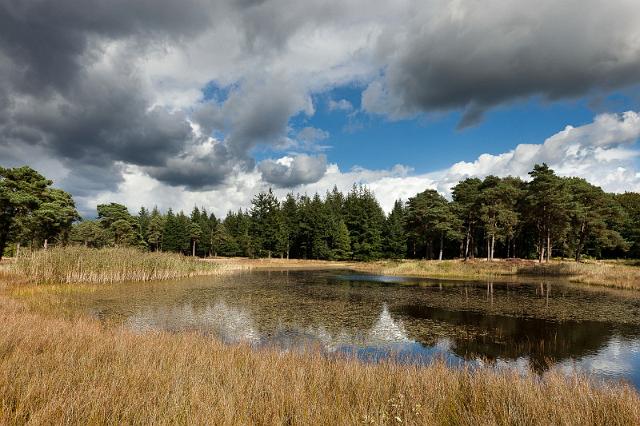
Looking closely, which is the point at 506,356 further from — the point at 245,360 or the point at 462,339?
the point at 245,360

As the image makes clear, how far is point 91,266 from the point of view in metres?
27.1

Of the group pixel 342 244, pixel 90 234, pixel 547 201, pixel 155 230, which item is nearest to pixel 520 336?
pixel 547 201

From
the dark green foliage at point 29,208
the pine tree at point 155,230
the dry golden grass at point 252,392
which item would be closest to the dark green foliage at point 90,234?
the pine tree at point 155,230

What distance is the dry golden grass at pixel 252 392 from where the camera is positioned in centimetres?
474

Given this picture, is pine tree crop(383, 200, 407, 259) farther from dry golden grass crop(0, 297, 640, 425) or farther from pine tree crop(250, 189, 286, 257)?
dry golden grass crop(0, 297, 640, 425)

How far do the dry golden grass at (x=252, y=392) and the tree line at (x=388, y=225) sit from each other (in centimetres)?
3724

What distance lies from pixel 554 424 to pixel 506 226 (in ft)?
196

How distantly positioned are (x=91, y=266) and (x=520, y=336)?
27798mm

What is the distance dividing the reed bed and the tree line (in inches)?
526

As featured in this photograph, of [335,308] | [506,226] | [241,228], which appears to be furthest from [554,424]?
[241,228]

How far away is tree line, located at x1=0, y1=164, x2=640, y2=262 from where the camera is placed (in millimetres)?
44375

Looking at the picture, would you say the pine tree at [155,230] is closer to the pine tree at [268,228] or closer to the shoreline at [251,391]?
the pine tree at [268,228]

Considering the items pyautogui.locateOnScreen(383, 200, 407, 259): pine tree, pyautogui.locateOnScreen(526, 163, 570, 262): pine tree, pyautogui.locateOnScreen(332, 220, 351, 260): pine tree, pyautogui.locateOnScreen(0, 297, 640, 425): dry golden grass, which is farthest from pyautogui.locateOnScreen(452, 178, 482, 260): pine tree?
pyautogui.locateOnScreen(0, 297, 640, 425): dry golden grass

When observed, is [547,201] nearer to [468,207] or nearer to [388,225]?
[468,207]
